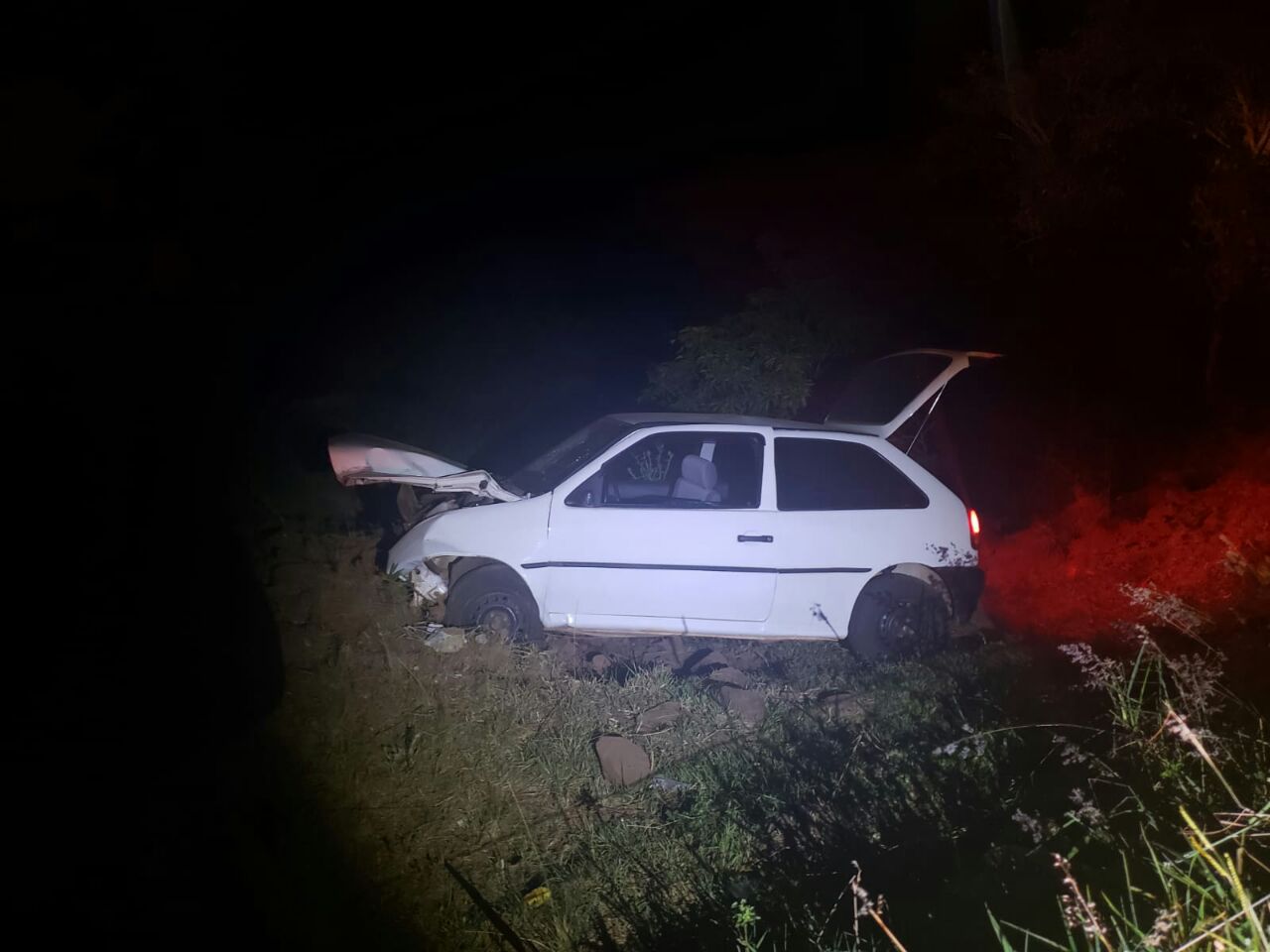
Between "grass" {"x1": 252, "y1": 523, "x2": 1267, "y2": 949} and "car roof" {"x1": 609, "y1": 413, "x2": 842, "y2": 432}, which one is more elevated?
"car roof" {"x1": 609, "y1": 413, "x2": 842, "y2": 432}

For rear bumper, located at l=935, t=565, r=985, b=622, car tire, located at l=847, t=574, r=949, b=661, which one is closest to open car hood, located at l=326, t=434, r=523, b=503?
car tire, located at l=847, t=574, r=949, b=661

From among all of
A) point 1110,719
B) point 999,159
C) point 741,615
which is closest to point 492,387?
point 999,159

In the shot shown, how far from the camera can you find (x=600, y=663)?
637 centimetres

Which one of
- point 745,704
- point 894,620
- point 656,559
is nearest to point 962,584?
point 894,620

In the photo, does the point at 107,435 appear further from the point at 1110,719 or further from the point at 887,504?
the point at 1110,719

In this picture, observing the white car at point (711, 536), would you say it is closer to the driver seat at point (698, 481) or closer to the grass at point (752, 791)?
the driver seat at point (698, 481)

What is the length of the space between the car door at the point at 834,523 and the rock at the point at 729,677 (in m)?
0.41

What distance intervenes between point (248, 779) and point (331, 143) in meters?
19.0

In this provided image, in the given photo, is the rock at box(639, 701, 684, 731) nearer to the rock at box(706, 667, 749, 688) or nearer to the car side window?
the rock at box(706, 667, 749, 688)

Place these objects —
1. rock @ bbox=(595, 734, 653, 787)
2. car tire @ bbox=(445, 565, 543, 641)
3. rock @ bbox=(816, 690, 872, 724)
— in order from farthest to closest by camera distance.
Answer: car tire @ bbox=(445, 565, 543, 641) → rock @ bbox=(816, 690, 872, 724) → rock @ bbox=(595, 734, 653, 787)

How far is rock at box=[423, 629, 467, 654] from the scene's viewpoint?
18.6 ft

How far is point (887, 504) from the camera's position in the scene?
6453mm

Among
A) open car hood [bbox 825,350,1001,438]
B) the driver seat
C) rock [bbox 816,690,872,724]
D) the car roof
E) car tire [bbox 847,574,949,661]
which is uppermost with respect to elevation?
open car hood [bbox 825,350,1001,438]

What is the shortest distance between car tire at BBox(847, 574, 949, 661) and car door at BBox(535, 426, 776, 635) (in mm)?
739
